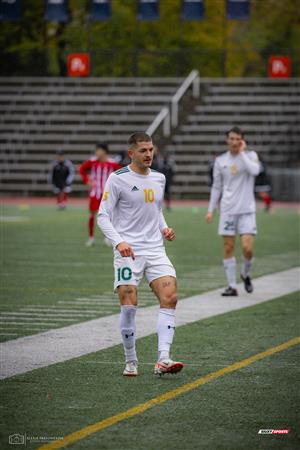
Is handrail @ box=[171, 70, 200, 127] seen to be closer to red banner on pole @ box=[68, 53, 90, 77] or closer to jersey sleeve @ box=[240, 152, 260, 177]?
red banner on pole @ box=[68, 53, 90, 77]

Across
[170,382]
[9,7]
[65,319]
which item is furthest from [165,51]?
[170,382]

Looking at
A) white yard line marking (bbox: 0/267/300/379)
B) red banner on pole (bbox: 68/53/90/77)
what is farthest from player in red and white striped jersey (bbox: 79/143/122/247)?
red banner on pole (bbox: 68/53/90/77)

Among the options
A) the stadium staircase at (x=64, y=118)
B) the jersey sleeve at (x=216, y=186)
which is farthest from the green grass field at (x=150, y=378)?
the stadium staircase at (x=64, y=118)

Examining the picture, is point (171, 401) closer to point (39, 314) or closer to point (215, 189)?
point (39, 314)

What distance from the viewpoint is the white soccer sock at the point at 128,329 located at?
9969mm

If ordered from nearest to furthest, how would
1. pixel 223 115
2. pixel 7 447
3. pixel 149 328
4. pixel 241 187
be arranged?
pixel 7 447
pixel 149 328
pixel 241 187
pixel 223 115

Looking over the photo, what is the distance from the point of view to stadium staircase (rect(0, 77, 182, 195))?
5153cm

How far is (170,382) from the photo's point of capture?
31.9ft

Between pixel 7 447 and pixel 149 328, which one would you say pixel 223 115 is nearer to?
pixel 149 328

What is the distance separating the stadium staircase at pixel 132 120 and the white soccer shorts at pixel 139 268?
3911 centimetres

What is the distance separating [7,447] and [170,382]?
2511 millimetres

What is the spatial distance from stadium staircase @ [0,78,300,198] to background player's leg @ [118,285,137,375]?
39260 millimetres

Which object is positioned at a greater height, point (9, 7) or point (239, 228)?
point (9, 7)

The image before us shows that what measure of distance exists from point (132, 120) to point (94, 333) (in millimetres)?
40674
